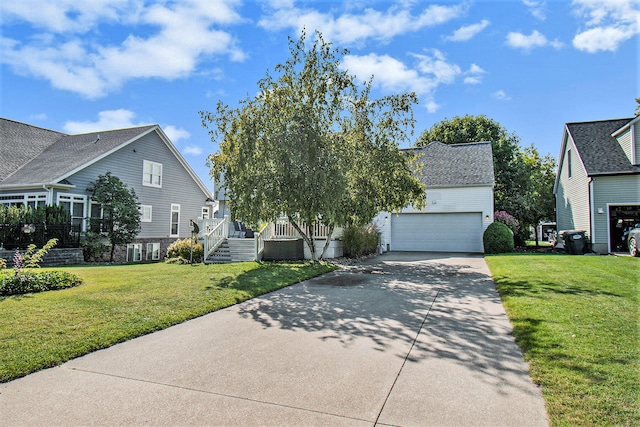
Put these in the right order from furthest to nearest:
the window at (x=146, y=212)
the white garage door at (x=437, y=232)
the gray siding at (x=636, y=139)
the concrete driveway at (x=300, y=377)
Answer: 1. the white garage door at (x=437, y=232)
2. the window at (x=146, y=212)
3. the gray siding at (x=636, y=139)
4. the concrete driveway at (x=300, y=377)

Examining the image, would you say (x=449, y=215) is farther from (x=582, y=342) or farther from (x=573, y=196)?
(x=582, y=342)

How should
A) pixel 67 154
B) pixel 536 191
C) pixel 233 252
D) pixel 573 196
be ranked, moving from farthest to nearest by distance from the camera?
pixel 536 191
pixel 573 196
pixel 67 154
pixel 233 252

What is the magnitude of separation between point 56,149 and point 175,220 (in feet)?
22.7

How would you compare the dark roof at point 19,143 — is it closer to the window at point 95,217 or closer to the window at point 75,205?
the window at point 75,205

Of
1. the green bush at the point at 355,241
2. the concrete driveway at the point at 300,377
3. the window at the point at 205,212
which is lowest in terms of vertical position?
the concrete driveway at the point at 300,377

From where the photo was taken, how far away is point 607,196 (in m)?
16.1

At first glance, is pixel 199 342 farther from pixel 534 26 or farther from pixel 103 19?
pixel 534 26

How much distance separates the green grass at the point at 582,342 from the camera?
9.04 ft

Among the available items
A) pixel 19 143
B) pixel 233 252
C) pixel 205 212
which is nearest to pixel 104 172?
pixel 19 143

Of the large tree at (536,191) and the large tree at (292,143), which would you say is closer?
the large tree at (292,143)

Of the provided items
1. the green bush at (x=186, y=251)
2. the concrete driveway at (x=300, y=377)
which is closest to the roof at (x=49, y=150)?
the green bush at (x=186, y=251)

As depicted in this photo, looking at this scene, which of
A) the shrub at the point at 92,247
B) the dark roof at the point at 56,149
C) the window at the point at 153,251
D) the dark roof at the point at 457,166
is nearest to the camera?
the shrub at the point at 92,247

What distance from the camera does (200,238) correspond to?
16.4 m

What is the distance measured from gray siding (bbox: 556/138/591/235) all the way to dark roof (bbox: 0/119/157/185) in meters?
21.9
